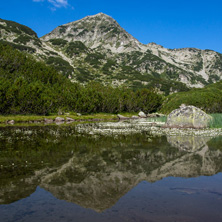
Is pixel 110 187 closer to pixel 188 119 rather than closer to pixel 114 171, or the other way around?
pixel 114 171

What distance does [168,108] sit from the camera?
144250 millimetres

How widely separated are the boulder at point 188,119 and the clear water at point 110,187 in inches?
1069

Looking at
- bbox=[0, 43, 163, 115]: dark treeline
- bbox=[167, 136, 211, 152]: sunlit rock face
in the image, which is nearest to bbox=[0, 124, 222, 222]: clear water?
bbox=[167, 136, 211, 152]: sunlit rock face

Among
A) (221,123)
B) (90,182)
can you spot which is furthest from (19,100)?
(90,182)

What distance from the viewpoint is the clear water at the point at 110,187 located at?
25.7 ft

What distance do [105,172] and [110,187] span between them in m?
2.45

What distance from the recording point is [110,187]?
10.5 m

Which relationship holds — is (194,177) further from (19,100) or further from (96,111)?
(96,111)

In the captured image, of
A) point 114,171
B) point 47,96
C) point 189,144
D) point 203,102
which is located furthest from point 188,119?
point 203,102

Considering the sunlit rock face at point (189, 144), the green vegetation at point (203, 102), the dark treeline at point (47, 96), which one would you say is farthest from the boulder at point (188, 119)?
the green vegetation at point (203, 102)

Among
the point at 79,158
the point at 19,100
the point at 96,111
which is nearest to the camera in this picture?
the point at 79,158

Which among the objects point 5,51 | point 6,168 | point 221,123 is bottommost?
point 6,168

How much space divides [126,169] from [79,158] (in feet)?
14.2

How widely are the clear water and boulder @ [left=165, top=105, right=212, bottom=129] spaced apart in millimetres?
27160
